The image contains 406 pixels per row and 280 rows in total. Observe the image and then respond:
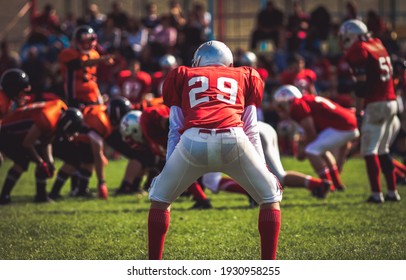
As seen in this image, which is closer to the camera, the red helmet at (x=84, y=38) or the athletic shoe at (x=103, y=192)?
the athletic shoe at (x=103, y=192)

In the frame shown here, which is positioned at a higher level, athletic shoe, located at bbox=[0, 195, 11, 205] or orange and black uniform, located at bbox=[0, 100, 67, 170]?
orange and black uniform, located at bbox=[0, 100, 67, 170]

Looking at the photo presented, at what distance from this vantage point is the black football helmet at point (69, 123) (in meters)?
9.16

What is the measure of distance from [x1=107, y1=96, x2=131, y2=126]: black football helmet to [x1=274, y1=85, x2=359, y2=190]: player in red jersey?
1803 millimetres

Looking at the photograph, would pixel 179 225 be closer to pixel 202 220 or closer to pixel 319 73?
pixel 202 220

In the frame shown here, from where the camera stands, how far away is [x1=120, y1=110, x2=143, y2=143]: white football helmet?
8.95 metres

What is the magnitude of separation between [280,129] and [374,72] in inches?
282

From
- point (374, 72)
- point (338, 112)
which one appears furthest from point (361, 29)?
point (338, 112)

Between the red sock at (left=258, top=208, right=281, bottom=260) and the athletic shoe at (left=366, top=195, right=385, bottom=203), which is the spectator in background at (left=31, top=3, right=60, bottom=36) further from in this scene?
the red sock at (left=258, top=208, right=281, bottom=260)

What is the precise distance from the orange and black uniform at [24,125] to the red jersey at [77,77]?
3.61 ft

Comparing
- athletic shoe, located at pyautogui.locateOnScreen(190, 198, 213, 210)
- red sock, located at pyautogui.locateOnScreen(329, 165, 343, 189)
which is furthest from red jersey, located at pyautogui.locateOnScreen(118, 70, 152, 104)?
athletic shoe, located at pyautogui.locateOnScreen(190, 198, 213, 210)

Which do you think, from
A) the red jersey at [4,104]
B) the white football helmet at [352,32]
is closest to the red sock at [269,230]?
the white football helmet at [352,32]

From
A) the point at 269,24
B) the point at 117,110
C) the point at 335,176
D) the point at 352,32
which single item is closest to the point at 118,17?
the point at 269,24

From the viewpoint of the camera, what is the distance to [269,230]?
5.17 meters

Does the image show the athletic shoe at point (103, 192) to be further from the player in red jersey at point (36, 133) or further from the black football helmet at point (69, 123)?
the black football helmet at point (69, 123)
